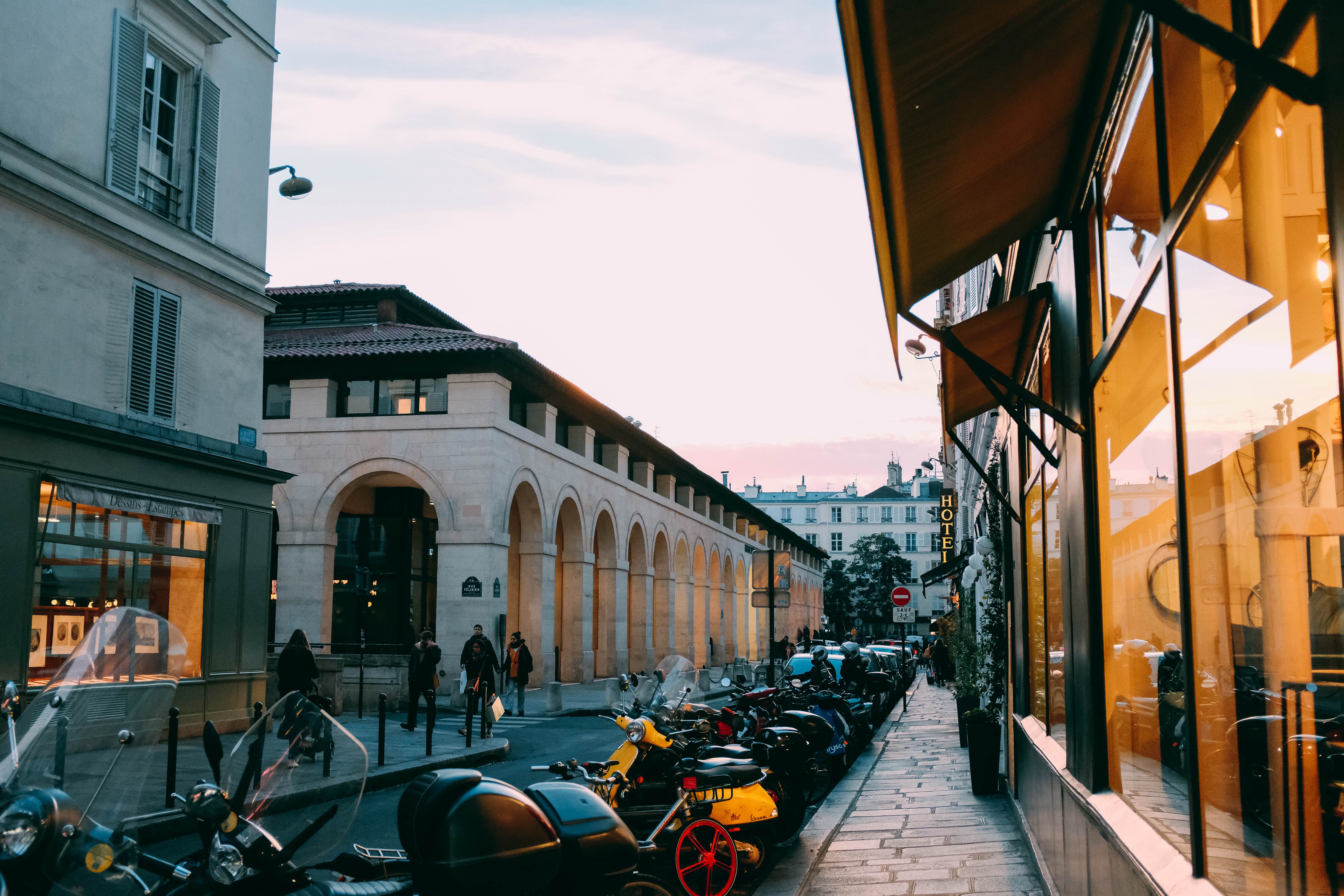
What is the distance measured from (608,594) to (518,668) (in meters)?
13.4

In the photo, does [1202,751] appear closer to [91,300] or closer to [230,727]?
[91,300]

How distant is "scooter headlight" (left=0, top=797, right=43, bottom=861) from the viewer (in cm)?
283

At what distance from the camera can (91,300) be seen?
49.2 ft

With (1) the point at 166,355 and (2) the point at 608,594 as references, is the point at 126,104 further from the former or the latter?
(2) the point at 608,594

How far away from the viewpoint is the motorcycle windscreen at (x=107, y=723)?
325cm

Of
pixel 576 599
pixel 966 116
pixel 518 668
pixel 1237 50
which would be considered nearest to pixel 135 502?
pixel 518 668

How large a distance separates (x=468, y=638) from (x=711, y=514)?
2798 cm

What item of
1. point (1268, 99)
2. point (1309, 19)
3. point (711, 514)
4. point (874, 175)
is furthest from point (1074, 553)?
point (711, 514)

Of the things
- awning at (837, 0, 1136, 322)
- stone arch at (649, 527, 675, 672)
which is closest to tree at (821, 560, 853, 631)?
stone arch at (649, 527, 675, 672)

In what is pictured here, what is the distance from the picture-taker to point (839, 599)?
356 feet

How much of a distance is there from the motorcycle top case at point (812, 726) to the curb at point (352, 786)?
11.0 ft

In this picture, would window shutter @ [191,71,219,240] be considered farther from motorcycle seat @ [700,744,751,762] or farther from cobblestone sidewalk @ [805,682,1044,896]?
cobblestone sidewalk @ [805,682,1044,896]

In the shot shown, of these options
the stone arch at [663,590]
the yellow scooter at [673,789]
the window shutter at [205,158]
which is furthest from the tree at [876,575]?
the yellow scooter at [673,789]

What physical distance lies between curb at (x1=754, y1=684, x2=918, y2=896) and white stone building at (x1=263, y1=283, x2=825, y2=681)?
14.1m
